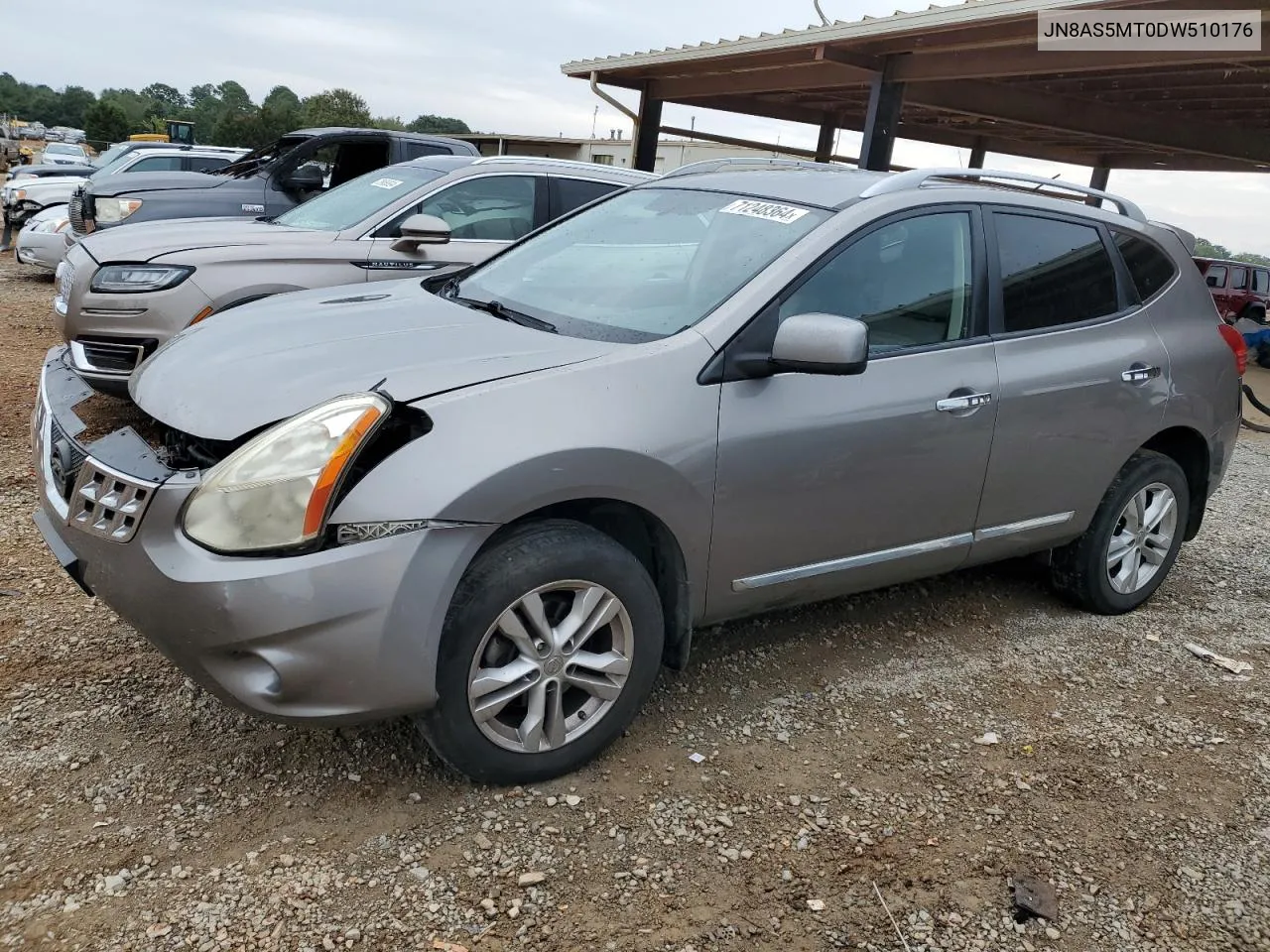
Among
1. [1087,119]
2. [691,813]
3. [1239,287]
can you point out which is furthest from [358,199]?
[1239,287]

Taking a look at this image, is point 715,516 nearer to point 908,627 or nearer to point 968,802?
point 968,802

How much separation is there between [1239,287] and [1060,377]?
18233 mm

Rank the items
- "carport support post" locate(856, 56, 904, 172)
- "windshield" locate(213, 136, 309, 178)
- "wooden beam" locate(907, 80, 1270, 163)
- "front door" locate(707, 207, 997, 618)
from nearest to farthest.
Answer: "front door" locate(707, 207, 997, 618), "windshield" locate(213, 136, 309, 178), "carport support post" locate(856, 56, 904, 172), "wooden beam" locate(907, 80, 1270, 163)

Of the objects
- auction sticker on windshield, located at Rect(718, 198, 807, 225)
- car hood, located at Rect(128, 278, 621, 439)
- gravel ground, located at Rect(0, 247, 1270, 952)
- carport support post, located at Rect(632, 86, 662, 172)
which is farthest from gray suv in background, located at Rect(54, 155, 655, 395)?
carport support post, located at Rect(632, 86, 662, 172)

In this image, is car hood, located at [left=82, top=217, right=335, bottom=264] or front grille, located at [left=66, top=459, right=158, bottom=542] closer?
front grille, located at [left=66, top=459, right=158, bottom=542]

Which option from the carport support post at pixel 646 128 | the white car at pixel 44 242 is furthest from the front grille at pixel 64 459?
the carport support post at pixel 646 128

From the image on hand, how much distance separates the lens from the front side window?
3139 mm

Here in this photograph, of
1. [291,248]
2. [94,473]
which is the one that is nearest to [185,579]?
[94,473]

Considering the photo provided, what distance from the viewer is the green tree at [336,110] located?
187 ft

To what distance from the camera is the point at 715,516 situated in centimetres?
288

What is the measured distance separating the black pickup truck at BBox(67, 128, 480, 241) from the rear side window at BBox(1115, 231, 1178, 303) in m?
5.86

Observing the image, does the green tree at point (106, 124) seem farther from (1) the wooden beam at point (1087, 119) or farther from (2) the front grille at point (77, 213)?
(1) the wooden beam at point (1087, 119)

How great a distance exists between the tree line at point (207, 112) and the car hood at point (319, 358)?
30747 millimetres

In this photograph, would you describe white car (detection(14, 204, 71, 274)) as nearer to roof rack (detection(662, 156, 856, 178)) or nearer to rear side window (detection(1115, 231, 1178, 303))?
roof rack (detection(662, 156, 856, 178))
